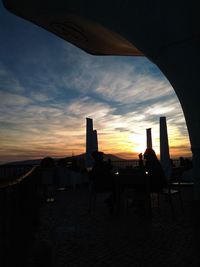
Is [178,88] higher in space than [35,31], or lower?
lower

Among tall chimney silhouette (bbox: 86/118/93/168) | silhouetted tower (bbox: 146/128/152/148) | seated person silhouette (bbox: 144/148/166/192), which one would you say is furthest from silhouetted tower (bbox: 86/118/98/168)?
seated person silhouette (bbox: 144/148/166/192)

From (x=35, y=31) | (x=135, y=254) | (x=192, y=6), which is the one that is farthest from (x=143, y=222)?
(x=35, y=31)

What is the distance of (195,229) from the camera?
7.42ft

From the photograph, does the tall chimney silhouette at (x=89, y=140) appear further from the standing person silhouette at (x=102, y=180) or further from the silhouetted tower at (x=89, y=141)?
the standing person silhouette at (x=102, y=180)

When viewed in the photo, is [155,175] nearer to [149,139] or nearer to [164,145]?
[164,145]

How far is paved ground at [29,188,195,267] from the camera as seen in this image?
3.21 meters

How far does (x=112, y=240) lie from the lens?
13.4 ft

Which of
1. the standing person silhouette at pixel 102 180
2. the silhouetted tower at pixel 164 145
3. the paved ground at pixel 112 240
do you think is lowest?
the paved ground at pixel 112 240

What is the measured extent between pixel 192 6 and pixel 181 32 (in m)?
0.55

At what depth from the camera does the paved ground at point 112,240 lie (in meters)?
3.21

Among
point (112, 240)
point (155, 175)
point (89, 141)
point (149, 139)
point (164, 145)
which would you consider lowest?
point (112, 240)

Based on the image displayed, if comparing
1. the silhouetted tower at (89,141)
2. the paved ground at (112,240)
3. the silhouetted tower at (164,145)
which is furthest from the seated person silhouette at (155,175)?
the silhouetted tower at (89,141)

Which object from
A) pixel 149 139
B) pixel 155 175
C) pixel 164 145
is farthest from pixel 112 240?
pixel 149 139

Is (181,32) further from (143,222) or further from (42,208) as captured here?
(42,208)
